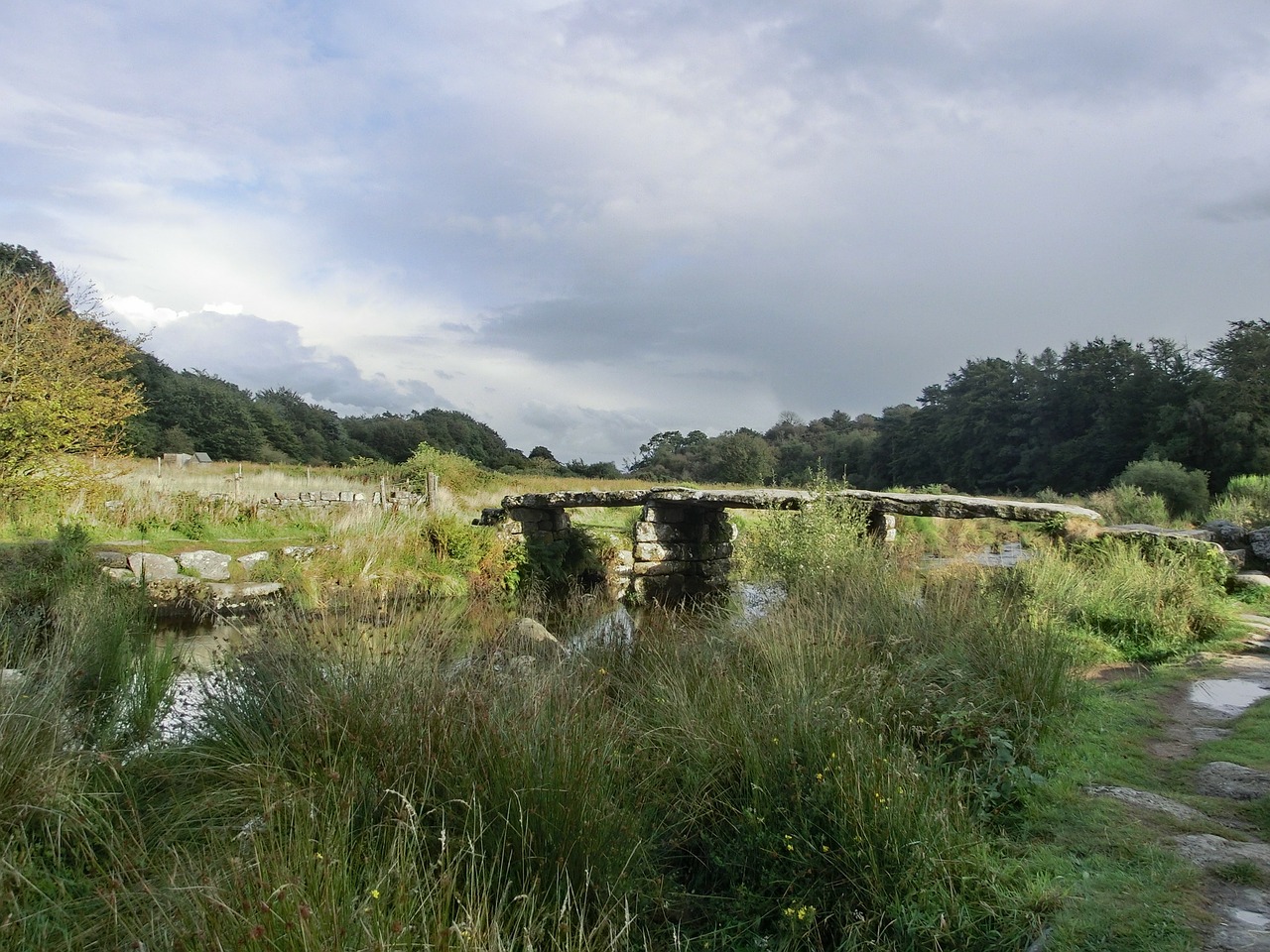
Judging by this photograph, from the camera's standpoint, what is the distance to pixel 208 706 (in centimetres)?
398

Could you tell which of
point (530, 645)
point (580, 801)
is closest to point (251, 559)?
point (530, 645)

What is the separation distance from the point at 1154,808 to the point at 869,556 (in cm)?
537

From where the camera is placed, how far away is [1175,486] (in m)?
20.0

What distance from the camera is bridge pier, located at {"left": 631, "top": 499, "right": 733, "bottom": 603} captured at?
15.8 meters

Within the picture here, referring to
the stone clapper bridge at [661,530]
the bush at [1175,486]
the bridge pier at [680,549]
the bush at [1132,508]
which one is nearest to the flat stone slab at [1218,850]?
the stone clapper bridge at [661,530]

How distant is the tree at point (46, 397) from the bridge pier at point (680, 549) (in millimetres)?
8935

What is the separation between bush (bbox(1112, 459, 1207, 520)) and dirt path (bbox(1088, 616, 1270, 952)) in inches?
600

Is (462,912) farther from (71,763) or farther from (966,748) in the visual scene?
(966,748)

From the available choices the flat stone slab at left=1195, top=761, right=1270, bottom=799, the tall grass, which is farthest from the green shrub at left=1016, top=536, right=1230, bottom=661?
the tall grass

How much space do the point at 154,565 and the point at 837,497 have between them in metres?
9.92

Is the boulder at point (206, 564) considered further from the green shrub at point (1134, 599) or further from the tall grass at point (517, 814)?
the green shrub at point (1134, 599)

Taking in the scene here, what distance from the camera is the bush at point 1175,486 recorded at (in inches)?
775

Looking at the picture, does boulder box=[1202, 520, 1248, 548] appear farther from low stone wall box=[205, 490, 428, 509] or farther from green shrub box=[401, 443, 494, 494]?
green shrub box=[401, 443, 494, 494]

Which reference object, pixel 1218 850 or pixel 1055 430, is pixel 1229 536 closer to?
pixel 1218 850
